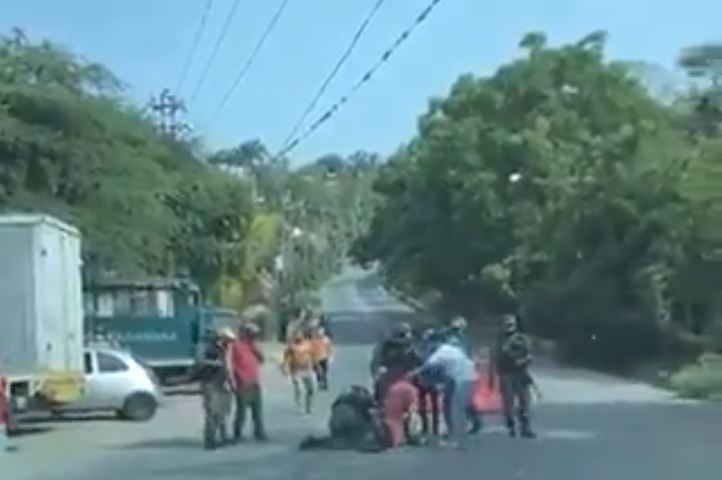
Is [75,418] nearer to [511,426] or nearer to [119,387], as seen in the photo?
[119,387]

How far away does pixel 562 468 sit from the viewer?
72.5 feet

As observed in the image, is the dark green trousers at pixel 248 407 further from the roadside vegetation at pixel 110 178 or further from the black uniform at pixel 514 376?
the roadside vegetation at pixel 110 178

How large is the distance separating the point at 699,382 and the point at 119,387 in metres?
15.9

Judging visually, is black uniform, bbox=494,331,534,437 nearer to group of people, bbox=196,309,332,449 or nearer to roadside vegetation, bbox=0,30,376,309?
group of people, bbox=196,309,332,449

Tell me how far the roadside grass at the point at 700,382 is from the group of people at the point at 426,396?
50.5ft

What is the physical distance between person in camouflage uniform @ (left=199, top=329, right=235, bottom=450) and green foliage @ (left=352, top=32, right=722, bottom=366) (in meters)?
19.1

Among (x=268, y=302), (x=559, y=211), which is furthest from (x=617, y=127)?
(x=268, y=302)

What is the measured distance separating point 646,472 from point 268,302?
239 feet

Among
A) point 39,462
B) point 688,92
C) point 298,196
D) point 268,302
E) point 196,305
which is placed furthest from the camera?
point 298,196

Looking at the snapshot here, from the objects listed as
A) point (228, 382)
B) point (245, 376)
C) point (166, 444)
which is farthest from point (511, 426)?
point (166, 444)

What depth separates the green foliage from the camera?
58031mm

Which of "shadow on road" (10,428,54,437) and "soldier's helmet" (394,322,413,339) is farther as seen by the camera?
"shadow on road" (10,428,54,437)

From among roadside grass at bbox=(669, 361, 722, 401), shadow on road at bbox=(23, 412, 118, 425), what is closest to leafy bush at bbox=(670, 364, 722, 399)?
roadside grass at bbox=(669, 361, 722, 401)

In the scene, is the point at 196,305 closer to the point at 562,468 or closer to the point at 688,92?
the point at 688,92
